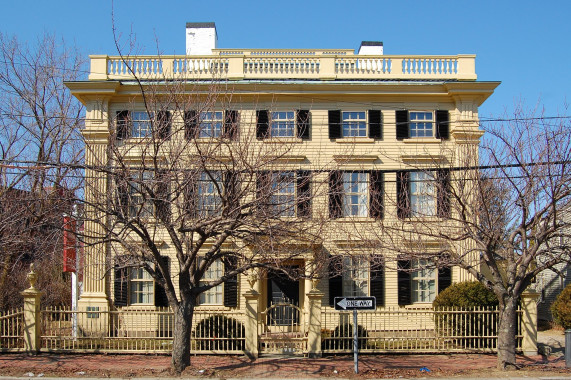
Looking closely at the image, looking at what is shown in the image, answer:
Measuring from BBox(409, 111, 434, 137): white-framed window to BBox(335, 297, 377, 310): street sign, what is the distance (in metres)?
9.39

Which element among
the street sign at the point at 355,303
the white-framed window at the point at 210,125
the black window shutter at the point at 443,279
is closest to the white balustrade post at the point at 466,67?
the black window shutter at the point at 443,279

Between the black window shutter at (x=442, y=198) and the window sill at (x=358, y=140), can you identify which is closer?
the black window shutter at (x=442, y=198)

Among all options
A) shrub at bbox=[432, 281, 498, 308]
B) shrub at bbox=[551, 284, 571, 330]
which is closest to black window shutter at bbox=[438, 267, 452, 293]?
shrub at bbox=[432, 281, 498, 308]

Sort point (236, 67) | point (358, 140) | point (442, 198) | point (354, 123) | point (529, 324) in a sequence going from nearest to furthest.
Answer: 1. point (529, 324)
2. point (442, 198)
3. point (358, 140)
4. point (354, 123)
5. point (236, 67)

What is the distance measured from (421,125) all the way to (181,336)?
11942 millimetres

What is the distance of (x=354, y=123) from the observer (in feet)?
67.1

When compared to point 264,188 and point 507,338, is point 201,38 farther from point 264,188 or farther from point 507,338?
point 507,338

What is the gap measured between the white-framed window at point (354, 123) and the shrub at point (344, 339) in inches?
299

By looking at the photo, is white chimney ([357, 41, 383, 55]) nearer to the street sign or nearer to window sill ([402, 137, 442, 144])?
window sill ([402, 137, 442, 144])

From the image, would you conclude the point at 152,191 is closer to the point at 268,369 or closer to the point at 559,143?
the point at 268,369

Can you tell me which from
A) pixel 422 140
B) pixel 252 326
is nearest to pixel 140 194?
pixel 252 326

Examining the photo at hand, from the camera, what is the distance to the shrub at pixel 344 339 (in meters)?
14.8

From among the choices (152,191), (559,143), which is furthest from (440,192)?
(152,191)

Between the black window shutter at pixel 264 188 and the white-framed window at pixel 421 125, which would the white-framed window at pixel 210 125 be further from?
the white-framed window at pixel 421 125
